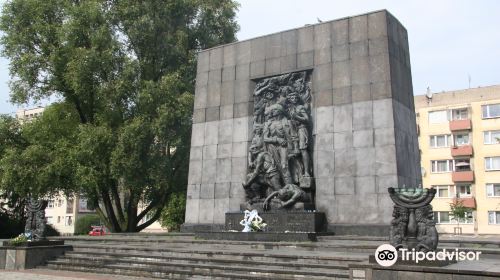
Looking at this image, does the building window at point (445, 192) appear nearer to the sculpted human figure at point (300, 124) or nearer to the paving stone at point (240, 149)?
the paving stone at point (240, 149)

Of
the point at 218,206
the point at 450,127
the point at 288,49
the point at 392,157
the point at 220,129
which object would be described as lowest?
the point at 218,206

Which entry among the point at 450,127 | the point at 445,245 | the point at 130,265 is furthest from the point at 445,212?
the point at 130,265

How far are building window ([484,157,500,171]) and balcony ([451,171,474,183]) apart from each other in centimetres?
151

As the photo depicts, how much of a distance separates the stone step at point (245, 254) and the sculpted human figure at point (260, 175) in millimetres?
4498

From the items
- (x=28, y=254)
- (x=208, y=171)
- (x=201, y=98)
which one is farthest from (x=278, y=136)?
(x=28, y=254)

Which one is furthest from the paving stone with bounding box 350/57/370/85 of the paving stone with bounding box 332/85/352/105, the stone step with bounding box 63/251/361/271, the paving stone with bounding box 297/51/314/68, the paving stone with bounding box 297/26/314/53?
the stone step with bounding box 63/251/361/271

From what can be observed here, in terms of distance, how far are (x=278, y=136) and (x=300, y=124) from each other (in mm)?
906

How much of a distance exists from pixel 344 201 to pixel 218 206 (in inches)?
204

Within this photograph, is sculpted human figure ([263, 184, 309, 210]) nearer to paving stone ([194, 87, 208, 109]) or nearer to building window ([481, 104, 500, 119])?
paving stone ([194, 87, 208, 109])

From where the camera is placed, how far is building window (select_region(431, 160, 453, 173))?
49.2m

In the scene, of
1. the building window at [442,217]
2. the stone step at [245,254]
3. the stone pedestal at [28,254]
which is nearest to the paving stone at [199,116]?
the stone step at [245,254]

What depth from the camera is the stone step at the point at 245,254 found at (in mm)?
11364

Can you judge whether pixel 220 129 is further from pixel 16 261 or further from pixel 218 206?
pixel 16 261

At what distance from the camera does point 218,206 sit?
1905 centimetres
